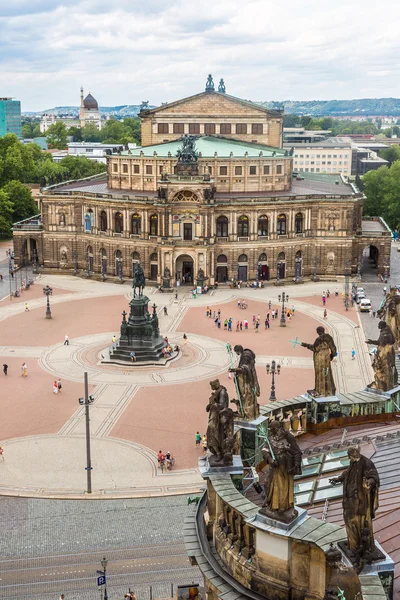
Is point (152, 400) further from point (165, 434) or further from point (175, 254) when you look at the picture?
point (175, 254)

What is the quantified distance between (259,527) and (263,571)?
97cm

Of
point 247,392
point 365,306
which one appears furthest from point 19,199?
point 247,392

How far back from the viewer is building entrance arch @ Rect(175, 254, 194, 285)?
100919 millimetres

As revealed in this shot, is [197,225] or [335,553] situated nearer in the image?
[335,553]

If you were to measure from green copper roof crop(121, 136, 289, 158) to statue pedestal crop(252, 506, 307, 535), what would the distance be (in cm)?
9599

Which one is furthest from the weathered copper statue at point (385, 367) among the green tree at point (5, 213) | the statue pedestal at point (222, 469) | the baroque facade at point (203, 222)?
the green tree at point (5, 213)

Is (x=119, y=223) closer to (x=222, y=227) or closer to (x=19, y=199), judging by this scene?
(x=222, y=227)

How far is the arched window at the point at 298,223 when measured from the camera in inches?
4112

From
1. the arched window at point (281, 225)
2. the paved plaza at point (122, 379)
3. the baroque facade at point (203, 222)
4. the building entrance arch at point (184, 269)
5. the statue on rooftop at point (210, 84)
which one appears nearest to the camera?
the paved plaza at point (122, 379)

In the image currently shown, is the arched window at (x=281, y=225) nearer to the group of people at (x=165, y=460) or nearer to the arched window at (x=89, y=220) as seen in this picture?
the arched window at (x=89, y=220)

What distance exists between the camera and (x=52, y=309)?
86875mm

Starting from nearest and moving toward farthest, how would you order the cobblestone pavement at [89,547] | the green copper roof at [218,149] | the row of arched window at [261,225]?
the cobblestone pavement at [89,547] < the row of arched window at [261,225] < the green copper roof at [218,149]

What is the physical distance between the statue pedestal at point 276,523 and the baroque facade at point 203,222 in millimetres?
82475

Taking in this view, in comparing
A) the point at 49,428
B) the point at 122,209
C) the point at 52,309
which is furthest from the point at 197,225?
the point at 49,428
